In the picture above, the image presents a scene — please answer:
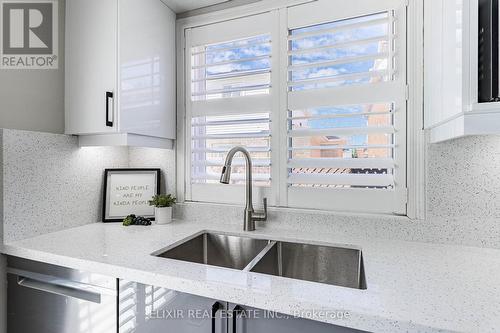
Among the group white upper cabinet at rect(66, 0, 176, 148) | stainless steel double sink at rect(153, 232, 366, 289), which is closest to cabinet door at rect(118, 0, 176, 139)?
white upper cabinet at rect(66, 0, 176, 148)

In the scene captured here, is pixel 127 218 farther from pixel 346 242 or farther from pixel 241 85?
pixel 346 242

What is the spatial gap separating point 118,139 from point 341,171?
43.7 inches

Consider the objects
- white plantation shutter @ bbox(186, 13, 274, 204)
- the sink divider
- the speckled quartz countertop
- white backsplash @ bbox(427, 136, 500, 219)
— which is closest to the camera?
the speckled quartz countertop

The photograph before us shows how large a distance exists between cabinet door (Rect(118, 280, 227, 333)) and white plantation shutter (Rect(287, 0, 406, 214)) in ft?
2.44

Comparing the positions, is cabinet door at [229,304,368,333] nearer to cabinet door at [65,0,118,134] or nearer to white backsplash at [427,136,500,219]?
white backsplash at [427,136,500,219]

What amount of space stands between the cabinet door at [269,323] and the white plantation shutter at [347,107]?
70 centimetres

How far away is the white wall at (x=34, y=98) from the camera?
1232 millimetres

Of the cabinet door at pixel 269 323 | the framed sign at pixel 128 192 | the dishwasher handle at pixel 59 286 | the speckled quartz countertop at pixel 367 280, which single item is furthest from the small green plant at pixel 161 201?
the cabinet door at pixel 269 323

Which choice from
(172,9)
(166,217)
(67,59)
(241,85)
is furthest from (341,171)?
(67,59)

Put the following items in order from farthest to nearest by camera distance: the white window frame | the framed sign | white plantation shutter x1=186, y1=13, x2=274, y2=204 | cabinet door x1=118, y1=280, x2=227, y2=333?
the framed sign < white plantation shutter x1=186, y1=13, x2=274, y2=204 < the white window frame < cabinet door x1=118, y1=280, x2=227, y2=333

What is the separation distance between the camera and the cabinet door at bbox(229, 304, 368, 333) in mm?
711

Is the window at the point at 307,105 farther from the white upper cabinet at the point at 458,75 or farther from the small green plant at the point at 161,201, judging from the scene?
the white upper cabinet at the point at 458,75

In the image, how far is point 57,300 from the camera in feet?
3.52

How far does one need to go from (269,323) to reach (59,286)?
878 mm
